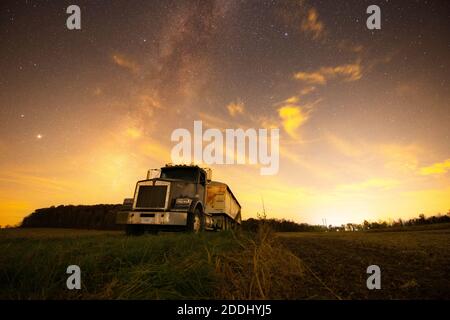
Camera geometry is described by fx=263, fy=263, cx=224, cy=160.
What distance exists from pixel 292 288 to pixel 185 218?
7.52 meters

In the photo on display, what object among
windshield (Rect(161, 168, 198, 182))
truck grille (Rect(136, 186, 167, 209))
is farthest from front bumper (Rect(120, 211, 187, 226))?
windshield (Rect(161, 168, 198, 182))

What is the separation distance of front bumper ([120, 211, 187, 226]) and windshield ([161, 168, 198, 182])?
223 centimetres

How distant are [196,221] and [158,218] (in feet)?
4.77

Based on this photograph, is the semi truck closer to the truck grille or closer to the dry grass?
the truck grille

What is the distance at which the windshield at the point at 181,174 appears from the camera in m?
11.4

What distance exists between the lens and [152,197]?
9.98 metres

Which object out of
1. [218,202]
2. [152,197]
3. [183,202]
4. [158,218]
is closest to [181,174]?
[152,197]

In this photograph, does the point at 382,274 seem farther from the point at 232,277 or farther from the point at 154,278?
the point at 154,278

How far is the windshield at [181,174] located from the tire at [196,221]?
1.49 m

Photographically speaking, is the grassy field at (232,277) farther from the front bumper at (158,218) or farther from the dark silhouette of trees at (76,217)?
the dark silhouette of trees at (76,217)

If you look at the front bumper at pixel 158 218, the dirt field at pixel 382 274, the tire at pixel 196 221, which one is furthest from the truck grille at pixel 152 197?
the dirt field at pixel 382 274
